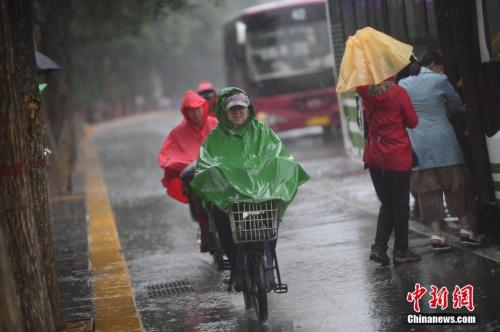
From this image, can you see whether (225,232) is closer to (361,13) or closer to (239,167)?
(239,167)

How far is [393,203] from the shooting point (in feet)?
28.3

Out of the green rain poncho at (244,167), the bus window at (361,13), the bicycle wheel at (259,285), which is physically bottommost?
the bicycle wheel at (259,285)

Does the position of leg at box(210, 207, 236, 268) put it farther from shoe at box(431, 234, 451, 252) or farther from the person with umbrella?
shoe at box(431, 234, 451, 252)

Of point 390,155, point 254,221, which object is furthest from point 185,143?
point 254,221

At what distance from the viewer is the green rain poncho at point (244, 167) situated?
A: 7.18 metres

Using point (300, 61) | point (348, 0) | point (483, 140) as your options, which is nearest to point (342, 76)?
point (483, 140)

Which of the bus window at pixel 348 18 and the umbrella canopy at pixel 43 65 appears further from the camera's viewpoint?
the bus window at pixel 348 18

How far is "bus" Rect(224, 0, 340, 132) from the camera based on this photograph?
22422mm

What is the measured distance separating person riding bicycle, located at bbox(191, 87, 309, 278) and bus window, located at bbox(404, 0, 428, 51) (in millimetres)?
2696

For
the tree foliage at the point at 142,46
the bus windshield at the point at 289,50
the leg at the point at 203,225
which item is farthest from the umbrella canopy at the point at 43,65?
the bus windshield at the point at 289,50

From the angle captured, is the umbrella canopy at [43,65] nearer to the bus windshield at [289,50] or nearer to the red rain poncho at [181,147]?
the red rain poncho at [181,147]

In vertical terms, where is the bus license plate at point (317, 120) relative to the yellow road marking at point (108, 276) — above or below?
above

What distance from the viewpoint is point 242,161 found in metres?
7.41

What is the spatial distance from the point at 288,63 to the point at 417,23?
42.6 feet
